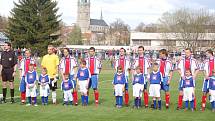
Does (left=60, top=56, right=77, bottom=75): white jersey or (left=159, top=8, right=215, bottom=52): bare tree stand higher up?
(left=159, top=8, right=215, bottom=52): bare tree

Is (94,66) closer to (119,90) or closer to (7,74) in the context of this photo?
(119,90)

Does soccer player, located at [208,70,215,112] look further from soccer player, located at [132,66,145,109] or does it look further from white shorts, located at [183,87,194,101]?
soccer player, located at [132,66,145,109]

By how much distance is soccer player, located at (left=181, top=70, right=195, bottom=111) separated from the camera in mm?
13773

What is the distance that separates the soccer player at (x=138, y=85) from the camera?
1429 centimetres

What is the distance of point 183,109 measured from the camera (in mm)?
13938

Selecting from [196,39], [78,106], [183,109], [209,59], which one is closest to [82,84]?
[78,106]

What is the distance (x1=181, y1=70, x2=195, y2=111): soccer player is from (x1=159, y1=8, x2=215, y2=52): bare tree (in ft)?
206

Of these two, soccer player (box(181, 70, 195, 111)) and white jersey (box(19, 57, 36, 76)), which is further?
white jersey (box(19, 57, 36, 76))

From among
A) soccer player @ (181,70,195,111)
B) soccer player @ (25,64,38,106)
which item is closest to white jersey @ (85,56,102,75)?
soccer player @ (25,64,38,106)

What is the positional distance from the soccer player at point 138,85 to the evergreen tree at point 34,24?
39694 mm

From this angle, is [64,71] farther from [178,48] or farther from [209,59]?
[178,48]

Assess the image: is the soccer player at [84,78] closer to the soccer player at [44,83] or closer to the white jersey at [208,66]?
the soccer player at [44,83]

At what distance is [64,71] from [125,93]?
2.40 meters

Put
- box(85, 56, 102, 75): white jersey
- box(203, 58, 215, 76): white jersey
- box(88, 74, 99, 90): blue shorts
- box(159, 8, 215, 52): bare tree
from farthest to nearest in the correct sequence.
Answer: box(159, 8, 215, 52): bare tree → box(85, 56, 102, 75): white jersey → box(88, 74, 99, 90): blue shorts → box(203, 58, 215, 76): white jersey
